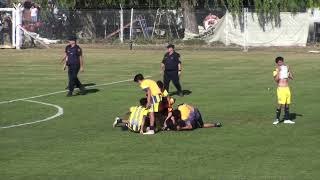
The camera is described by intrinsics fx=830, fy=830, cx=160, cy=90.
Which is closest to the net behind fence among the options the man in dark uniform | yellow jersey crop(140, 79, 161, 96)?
the man in dark uniform

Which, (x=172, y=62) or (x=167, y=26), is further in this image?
(x=167, y=26)

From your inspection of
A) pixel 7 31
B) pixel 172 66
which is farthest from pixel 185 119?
pixel 7 31

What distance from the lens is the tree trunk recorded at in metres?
53.1

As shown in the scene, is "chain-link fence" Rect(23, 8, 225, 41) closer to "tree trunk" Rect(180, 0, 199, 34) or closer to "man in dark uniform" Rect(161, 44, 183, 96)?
"tree trunk" Rect(180, 0, 199, 34)

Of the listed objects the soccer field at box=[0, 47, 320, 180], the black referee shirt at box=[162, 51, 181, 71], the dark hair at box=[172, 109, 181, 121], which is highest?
the black referee shirt at box=[162, 51, 181, 71]

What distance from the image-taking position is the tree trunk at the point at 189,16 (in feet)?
174

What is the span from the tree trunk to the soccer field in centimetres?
1673

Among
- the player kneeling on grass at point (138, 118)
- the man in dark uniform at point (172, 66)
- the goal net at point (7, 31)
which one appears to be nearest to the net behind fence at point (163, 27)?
the goal net at point (7, 31)

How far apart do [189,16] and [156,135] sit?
116 ft

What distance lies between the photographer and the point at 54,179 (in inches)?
527

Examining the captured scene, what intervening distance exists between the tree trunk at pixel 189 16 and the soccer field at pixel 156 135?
16.7 meters

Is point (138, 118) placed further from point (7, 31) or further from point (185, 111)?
point (7, 31)

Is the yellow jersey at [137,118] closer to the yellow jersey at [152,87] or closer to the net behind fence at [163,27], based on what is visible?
the yellow jersey at [152,87]

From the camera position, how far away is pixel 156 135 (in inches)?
715
